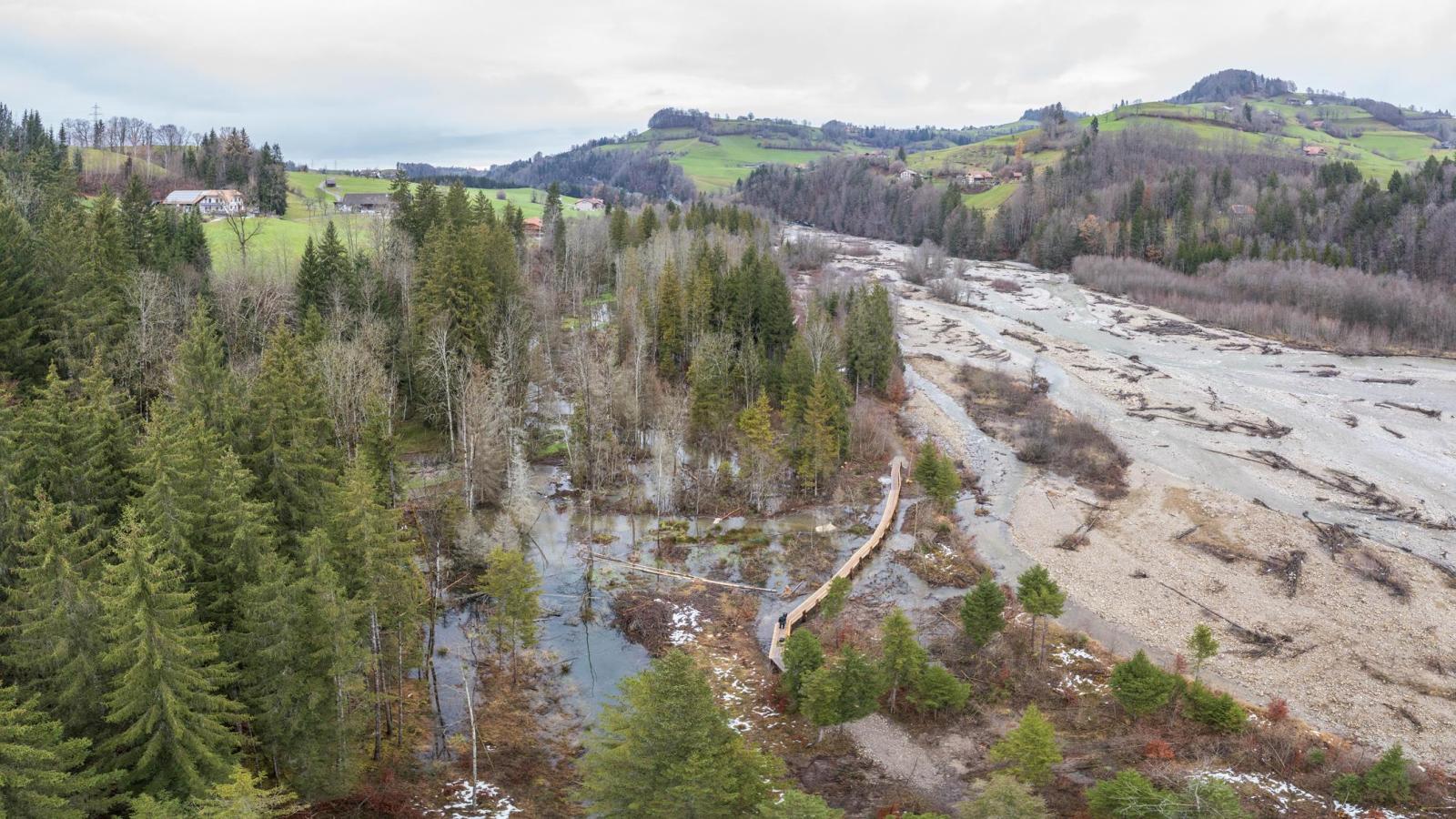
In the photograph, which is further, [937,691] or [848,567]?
[848,567]

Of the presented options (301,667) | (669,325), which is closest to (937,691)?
(301,667)

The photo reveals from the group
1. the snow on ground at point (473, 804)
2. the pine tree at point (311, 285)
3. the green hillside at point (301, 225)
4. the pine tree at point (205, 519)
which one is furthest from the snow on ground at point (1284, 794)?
the green hillside at point (301, 225)

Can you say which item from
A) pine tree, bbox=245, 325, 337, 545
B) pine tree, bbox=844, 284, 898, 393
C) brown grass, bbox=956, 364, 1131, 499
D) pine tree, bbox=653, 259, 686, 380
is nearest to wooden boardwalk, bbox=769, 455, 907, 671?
brown grass, bbox=956, 364, 1131, 499

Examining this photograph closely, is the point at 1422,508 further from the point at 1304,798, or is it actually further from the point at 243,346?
the point at 243,346

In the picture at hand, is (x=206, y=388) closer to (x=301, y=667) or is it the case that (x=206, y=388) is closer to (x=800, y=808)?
(x=301, y=667)

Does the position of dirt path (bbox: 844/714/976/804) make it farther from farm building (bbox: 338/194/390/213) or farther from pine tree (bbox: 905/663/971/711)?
farm building (bbox: 338/194/390/213)
